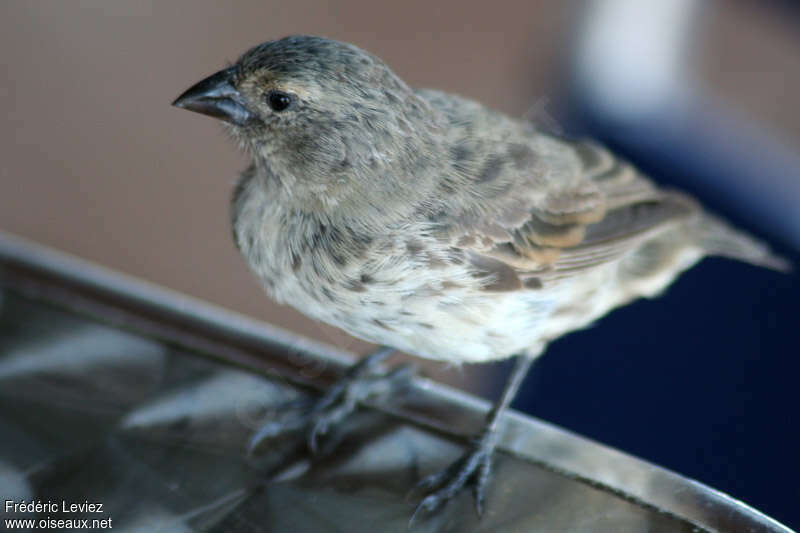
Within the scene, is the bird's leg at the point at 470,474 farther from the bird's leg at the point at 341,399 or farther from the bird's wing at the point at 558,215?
the bird's wing at the point at 558,215

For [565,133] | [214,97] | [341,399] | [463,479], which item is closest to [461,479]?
[463,479]

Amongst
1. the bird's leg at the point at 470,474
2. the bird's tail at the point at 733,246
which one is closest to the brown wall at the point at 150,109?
the bird's tail at the point at 733,246

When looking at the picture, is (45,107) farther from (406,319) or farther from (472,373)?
(406,319)

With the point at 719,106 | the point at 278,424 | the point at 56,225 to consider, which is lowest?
the point at 56,225

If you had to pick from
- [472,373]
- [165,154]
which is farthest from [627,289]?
[165,154]

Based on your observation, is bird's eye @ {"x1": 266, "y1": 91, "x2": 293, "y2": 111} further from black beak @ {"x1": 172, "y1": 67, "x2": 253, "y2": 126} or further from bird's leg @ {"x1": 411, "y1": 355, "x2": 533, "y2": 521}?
bird's leg @ {"x1": 411, "y1": 355, "x2": 533, "y2": 521}

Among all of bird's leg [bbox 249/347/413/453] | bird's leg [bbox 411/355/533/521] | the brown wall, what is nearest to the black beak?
bird's leg [bbox 249/347/413/453]

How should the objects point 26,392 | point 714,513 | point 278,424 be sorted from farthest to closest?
point 278,424 → point 26,392 → point 714,513
